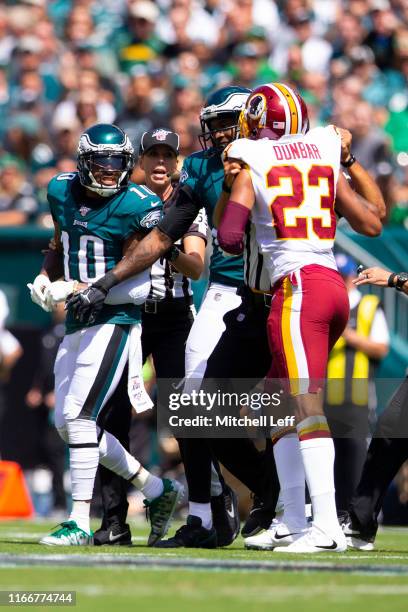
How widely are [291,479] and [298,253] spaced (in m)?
1.06

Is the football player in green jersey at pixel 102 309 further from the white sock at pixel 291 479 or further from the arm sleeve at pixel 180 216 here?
the white sock at pixel 291 479

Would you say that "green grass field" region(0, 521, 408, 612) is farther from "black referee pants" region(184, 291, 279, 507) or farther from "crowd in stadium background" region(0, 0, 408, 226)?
"crowd in stadium background" region(0, 0, 408, 226)

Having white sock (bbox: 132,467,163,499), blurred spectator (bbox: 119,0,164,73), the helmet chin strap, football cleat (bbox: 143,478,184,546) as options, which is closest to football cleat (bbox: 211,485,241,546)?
football cleat (bbox: 143,478,184,546)

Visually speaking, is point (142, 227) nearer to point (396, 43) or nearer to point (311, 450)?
point (311, 450)

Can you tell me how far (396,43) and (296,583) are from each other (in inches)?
396

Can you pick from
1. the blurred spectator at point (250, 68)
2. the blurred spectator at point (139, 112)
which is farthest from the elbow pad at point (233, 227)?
the blurred spectator at point (250, 68)

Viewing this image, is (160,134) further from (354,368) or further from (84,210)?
(354,368)

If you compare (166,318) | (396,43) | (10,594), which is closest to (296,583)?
(10,594)

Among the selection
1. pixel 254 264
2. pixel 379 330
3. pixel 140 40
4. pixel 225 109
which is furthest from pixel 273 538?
A: pixel 140 40

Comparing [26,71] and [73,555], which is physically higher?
[26,71]

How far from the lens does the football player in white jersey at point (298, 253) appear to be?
6.24 m

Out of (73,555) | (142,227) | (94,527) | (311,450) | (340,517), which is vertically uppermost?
(142,227)

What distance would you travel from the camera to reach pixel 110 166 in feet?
23.1

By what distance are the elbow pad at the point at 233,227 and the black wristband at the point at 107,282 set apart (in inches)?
30.7
